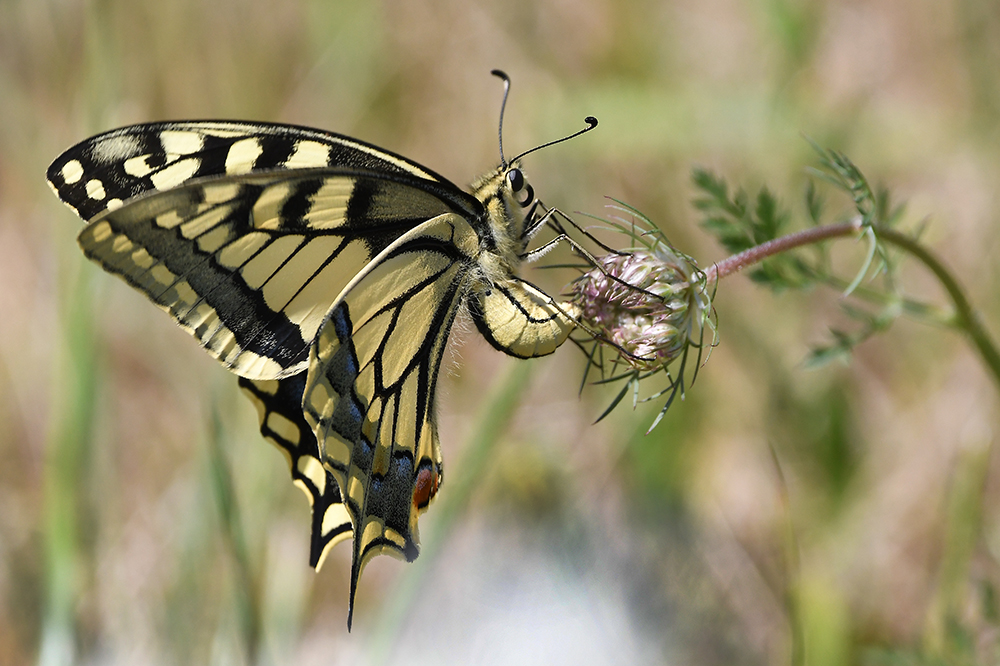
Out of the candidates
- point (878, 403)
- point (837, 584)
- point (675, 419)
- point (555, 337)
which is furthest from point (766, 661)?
point (555, 337)

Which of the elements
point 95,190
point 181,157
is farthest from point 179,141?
point 95,190

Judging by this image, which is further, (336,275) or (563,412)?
(563,412)

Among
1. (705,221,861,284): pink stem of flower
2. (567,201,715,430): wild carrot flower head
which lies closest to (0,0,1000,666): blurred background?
A: (567,201,715,430): wild carrot flower head

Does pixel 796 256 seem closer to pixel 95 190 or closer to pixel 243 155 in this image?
pixel 243 155

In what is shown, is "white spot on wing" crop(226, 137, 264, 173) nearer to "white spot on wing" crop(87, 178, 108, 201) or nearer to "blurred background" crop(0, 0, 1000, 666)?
"white spot on wing" crop(87, 178, 108, 201)

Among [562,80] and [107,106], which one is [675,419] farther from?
[107,106]

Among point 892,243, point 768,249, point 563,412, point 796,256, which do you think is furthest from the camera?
point 563,412
